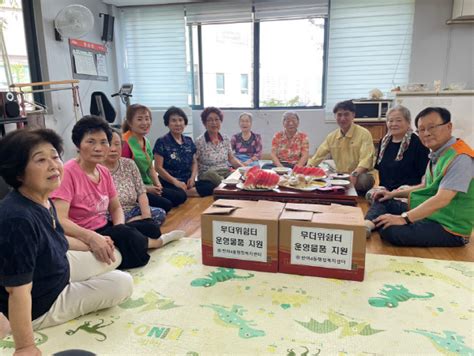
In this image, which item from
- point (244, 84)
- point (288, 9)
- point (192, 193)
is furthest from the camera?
point (244, 84)

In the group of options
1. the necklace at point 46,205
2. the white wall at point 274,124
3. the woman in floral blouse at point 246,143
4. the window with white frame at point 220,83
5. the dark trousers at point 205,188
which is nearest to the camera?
the necklace at point 46,205

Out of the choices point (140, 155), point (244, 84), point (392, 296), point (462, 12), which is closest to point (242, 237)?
point (392, 296)

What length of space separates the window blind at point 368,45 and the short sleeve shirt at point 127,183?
357 cm

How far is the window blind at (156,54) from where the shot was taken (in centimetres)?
516

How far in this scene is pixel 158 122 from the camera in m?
5.28

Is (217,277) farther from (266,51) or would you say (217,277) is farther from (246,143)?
(266,51)

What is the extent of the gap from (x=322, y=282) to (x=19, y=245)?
124 cm

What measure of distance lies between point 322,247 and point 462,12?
4.00 metres

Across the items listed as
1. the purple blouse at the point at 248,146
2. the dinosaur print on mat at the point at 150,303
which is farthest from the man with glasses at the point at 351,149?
the dinosaur print on mat at the point at 150,303

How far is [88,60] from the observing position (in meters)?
4.63

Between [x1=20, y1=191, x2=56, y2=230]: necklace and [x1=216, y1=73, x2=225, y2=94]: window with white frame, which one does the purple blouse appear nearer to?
[x1=216, y1=73, x2=225, y2=94]: window with white frame

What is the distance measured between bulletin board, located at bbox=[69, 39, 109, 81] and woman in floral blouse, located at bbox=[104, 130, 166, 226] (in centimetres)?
282

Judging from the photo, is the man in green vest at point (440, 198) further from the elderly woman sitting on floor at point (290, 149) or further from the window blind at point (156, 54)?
the window blind at point (156, 54)

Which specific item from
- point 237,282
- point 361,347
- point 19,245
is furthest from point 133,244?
point 361,347
